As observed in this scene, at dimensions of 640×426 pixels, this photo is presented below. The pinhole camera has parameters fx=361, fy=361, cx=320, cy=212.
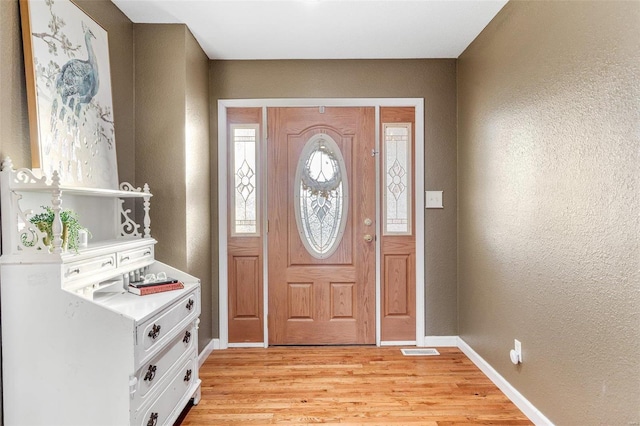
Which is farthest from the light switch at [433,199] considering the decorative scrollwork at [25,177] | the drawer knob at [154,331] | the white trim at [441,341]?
the decorative scrollwork at [25,177]

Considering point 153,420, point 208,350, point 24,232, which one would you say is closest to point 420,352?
point 208,350

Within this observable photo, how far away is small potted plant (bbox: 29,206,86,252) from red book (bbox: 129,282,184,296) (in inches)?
17.7

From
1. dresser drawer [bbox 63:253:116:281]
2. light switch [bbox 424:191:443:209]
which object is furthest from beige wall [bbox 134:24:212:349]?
light switch [bbox 424:191:443:209]

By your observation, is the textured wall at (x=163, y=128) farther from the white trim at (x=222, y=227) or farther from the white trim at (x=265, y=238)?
the white trim at (x=265, y=238)

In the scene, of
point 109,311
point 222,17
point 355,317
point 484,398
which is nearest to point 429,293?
point 355,317

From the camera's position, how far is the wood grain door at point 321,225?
312cm

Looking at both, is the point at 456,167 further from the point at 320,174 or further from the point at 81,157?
the point at 81,157

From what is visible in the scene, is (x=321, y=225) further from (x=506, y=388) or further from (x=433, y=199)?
(x=506, y=388)

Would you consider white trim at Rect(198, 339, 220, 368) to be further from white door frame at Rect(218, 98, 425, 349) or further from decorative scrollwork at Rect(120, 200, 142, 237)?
decorative scrollwork at Rect(120, 200, 142, 237)

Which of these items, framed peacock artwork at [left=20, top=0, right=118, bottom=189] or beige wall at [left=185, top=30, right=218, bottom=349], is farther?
beige wall at [left=185, top=30, right=218, bottom=349]

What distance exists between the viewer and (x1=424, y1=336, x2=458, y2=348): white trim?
312 centimetres

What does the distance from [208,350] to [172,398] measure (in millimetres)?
1147

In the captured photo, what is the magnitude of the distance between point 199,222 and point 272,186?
69 cm

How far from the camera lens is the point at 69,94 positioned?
180 cm
